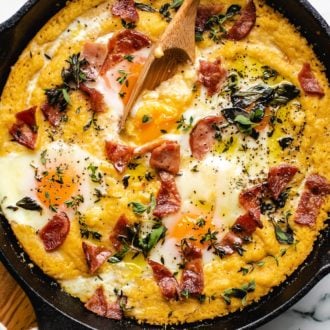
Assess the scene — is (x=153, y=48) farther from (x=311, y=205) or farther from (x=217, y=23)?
(x=311, y=205)

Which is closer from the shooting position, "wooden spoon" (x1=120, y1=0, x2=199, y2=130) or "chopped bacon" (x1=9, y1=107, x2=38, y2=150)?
"wooden spoon" (x1=120, y1=0, x2=199, y2=130)

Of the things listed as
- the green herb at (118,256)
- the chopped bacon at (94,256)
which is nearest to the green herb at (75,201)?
the chopped bacon at (94,256)

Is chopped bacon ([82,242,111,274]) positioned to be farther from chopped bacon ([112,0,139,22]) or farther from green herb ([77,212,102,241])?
chopped bacon ([112,0,139,22])

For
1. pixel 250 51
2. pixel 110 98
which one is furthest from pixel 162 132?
pixel 250 51

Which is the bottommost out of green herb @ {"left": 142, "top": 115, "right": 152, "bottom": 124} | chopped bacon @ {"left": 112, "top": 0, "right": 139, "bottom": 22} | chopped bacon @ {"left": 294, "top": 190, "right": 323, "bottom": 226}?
green herb @ {"left": 142, "top": 115, "right": 152, "bottom": 124}

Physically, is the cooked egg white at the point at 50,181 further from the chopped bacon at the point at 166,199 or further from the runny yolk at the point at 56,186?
the chopped bacon at the point at 166,199

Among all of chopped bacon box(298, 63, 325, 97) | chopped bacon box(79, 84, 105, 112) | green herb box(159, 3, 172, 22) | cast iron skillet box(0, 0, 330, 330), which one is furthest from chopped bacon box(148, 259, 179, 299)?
green herb box(159, 3, 172, 22)

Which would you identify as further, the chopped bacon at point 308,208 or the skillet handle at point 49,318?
the chopped bacon at point 308,208
